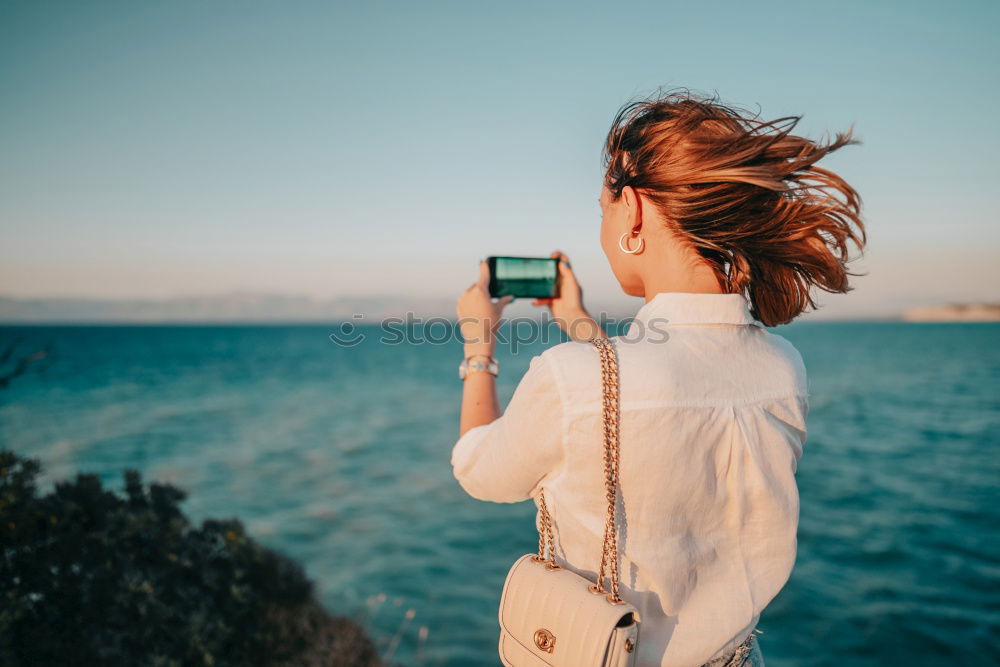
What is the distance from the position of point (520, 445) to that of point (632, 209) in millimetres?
622

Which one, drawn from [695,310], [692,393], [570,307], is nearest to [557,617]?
[692,393]

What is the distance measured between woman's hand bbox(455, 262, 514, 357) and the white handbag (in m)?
0.54

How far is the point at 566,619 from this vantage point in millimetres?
1326

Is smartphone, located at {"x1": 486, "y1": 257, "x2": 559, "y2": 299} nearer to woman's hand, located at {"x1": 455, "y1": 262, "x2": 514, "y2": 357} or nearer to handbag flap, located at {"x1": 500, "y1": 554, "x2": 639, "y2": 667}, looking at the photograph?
woman's hand, located at {"x1": 455, "y1": 262, "x2": 514, "y2": 357}

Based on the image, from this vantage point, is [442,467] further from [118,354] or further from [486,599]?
[118,354]

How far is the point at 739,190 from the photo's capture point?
1.24 meters

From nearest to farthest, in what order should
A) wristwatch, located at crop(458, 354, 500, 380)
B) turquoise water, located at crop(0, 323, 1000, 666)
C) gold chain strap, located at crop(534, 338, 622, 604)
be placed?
1. gold chain strap, located at crop(534, 338, 622, 604)
2. wristwatch, located at crop(458, 354, 500, 380)
3. turquoise water, located at crop(0, 323, 1000, 666)

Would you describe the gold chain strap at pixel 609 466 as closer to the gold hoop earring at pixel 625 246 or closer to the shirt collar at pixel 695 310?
the shirt collar at pixel 695 310

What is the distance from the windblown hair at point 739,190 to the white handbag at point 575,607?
0.40 m

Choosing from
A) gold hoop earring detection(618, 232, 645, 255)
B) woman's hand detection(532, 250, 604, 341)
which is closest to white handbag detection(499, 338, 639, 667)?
gold hoop earring detection(618, 232, 645, 255)

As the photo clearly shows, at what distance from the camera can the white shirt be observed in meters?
1.14

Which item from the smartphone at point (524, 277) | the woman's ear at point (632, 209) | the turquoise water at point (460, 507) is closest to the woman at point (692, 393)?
the woman's ear at point (632, 209)

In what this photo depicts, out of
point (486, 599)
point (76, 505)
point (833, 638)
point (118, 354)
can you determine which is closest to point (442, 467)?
point (486, 599)

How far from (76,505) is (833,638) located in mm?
7880
